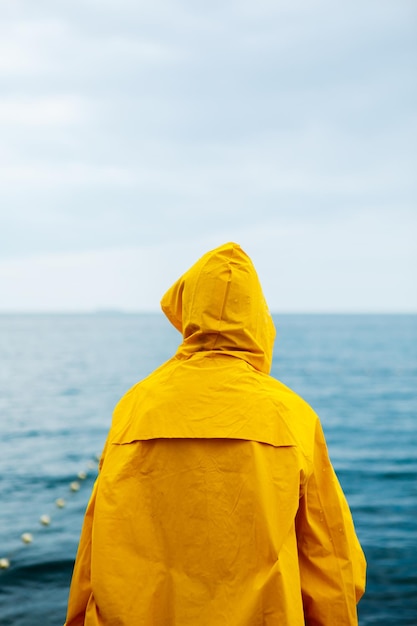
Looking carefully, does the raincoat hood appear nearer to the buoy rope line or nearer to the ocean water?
the ocean water

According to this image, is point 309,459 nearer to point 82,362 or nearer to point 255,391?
point 255,391

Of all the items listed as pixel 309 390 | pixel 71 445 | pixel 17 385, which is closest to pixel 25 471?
pixel 71 445

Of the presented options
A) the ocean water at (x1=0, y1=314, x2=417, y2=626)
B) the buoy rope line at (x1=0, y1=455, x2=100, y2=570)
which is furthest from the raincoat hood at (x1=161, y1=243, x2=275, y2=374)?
the buoy rope line at (x1=0, y1=455, x2=100, y2=570)

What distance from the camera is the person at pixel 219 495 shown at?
207cm

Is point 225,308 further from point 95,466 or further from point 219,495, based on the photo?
point 95,466

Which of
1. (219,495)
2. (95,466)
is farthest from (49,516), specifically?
(219,495)

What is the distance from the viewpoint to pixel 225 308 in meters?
2.18

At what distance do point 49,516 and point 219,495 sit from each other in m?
10.8

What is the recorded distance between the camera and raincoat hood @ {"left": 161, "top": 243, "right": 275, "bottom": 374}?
2.18m

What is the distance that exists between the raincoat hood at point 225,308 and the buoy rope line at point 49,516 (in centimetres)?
778

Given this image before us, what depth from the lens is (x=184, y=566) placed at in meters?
2.10

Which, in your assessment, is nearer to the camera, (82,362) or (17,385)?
(17,385)

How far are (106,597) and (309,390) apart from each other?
36.4 meters

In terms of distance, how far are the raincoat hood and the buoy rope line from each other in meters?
7.78
